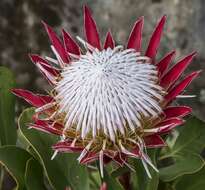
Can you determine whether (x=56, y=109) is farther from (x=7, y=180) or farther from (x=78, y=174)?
(x=7, y=180)

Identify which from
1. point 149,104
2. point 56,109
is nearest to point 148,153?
point 149,104

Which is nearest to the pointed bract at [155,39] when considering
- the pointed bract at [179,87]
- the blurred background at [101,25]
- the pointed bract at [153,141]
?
the pointed bract at [179,87]

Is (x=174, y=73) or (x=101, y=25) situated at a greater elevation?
(x=101, y=25)

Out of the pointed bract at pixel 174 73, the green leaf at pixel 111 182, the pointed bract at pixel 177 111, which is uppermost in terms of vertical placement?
the pointed bract at pixel 174 73

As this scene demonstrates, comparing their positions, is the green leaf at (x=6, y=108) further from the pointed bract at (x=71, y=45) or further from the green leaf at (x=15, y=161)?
the pointed bract at (x=71, y=45)

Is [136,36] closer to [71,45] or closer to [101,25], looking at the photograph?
[71,45]

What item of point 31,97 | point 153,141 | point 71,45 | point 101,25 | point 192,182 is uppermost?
point 101,25

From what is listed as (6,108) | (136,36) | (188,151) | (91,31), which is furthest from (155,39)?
(6,108)
